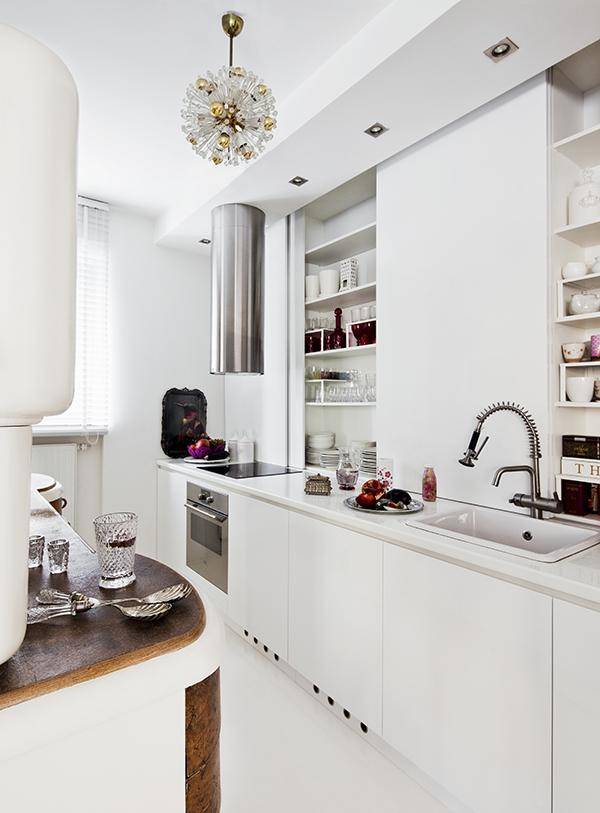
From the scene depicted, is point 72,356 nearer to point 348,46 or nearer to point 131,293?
point 348,46

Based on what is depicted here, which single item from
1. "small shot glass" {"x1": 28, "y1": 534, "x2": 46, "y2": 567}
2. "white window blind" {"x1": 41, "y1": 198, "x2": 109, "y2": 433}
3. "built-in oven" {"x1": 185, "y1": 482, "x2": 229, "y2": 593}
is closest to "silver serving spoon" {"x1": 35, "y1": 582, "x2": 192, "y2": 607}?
"small shot glass" {"x1": 28, "y1": 534, "x2": 46, "y2": 567}

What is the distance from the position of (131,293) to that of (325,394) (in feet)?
5.50

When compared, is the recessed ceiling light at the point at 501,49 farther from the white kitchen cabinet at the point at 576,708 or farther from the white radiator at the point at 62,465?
the white radiator at the point at 62,465

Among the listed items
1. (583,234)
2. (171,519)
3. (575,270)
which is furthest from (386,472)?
(171,519)

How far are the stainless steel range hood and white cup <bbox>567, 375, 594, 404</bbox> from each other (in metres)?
1.76

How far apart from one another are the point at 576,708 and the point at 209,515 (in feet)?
6.81

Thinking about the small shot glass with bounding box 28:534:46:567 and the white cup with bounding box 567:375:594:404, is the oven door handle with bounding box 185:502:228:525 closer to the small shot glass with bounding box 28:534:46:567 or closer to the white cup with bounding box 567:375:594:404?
the small shot glass with bounding box 28:534:46:567

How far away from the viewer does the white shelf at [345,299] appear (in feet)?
9.36

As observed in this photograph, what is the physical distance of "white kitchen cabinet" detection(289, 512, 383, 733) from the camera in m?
1.81

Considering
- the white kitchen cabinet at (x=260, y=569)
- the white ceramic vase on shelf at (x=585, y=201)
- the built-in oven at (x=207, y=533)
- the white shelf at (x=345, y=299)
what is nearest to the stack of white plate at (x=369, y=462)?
the white kitchen cabinet at (x=260, y=569)

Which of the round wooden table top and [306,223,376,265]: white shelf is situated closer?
the round wooden table top

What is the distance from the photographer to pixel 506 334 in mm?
1949

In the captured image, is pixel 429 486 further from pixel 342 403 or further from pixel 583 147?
pixel 583 147

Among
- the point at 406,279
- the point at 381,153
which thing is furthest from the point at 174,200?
the point at 406,279
